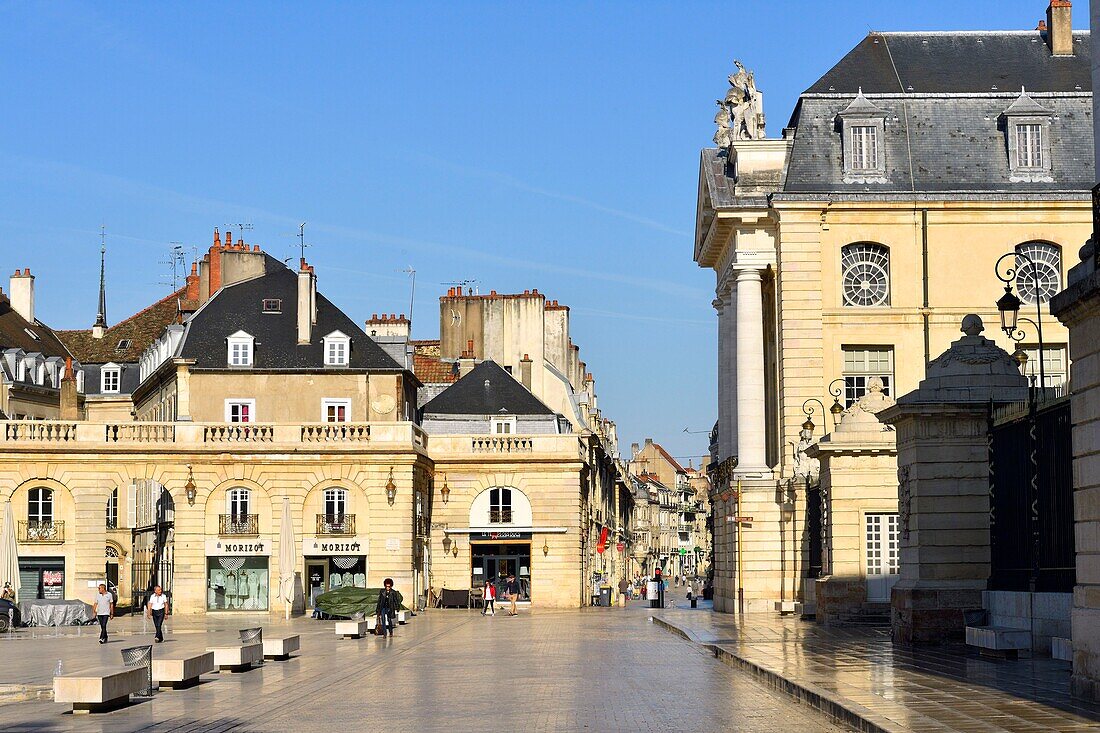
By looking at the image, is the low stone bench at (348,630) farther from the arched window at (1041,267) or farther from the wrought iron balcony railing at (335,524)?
the arched window at (1041,267)

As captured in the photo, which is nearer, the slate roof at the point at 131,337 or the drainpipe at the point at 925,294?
the drainpipe at the point at 925,294

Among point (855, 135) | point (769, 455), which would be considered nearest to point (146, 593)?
point (769, 455)

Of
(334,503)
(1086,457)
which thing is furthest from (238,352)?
(1086,457)

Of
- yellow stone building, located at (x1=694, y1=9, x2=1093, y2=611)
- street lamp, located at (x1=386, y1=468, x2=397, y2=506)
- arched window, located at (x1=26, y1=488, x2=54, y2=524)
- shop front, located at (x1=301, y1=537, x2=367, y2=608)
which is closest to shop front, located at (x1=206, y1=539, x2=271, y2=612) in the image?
shop front, located at (x1=301, y1=537, x2=367, y2=608)

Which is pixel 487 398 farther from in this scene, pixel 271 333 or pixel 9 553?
pixel 9 553

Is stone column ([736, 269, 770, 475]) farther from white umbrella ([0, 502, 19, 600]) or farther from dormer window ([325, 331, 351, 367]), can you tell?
white umbrella ([0, 502, 19, 600])

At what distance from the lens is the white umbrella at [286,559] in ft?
177

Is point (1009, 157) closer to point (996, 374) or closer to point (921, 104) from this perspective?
point (921, 104)

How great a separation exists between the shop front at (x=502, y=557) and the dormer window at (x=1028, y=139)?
23.6 metres

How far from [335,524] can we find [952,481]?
118 ft

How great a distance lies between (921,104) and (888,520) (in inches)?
675

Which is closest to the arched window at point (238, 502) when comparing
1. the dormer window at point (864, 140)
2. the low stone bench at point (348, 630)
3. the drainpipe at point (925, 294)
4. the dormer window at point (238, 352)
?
the dormer window at point (238, 352)

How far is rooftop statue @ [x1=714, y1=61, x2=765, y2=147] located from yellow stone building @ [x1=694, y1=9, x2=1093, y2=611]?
117cm

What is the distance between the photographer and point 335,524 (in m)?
56.7
